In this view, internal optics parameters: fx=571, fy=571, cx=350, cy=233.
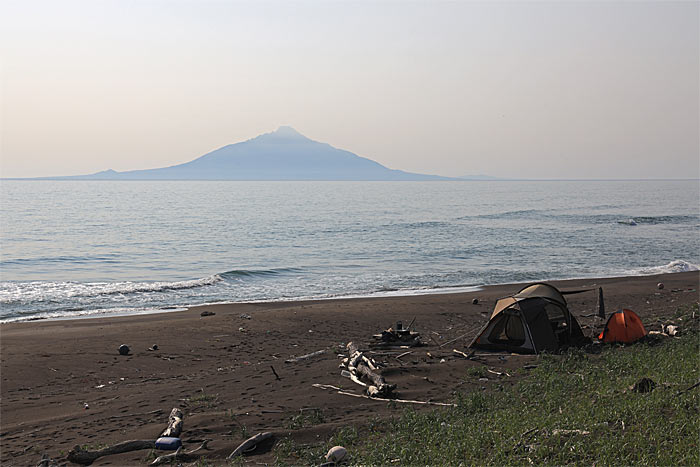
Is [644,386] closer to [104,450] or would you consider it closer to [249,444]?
[249,444]

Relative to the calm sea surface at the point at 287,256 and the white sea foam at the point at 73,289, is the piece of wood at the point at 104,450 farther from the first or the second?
the white sea foam at the point at 73,289

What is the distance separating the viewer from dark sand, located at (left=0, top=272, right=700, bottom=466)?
870 cm

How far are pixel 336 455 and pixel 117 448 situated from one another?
10.2 feet

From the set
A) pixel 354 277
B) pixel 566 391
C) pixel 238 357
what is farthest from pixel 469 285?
pixel 566 391

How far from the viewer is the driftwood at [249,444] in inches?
296

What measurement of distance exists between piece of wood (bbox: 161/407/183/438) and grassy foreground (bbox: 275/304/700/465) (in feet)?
5.39

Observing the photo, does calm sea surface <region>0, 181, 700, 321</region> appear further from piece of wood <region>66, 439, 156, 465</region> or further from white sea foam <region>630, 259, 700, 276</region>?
piece of wood <region>66, 439, 156, 465</region>

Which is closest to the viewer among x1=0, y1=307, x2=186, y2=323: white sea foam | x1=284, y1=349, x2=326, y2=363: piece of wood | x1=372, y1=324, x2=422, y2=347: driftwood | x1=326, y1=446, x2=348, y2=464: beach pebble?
x1=326, y1=446, x2=348, y2=464: beach pebble

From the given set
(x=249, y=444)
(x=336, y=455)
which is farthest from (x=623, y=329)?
(x=249, y=444)

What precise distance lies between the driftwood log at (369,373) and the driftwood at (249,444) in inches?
102

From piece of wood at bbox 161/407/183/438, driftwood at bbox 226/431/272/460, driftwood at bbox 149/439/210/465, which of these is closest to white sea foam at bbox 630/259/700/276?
driftwood at bbox 226/431/272/460

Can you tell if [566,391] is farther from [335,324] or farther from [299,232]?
[299,232]

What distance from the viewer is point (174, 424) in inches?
333

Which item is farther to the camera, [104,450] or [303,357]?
[303,357]
